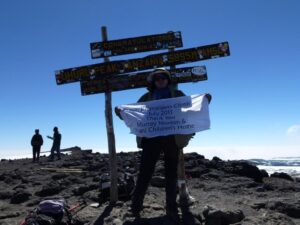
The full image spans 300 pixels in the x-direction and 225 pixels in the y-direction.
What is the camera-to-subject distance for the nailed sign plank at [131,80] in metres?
9.70

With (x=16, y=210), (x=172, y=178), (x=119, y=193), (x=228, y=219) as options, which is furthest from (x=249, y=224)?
(x=16, y=210)

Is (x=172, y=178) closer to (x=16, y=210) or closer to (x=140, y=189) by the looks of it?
(x=140, y=189)

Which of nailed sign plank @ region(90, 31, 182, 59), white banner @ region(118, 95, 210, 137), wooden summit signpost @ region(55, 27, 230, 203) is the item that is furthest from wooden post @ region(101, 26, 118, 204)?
white banner @ region(118, 95, 210, 137)

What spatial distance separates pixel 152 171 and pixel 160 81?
158 cm

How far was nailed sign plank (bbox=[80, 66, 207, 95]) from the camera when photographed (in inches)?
382

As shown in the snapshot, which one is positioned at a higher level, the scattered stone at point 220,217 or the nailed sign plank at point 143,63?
the nailed sign plank at point 143,63

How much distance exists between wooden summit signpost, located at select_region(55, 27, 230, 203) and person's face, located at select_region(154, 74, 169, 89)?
1319 mm

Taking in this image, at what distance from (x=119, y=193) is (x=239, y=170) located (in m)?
8.12

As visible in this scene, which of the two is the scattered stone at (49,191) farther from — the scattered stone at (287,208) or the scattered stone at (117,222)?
the scattered stone at (287,208)

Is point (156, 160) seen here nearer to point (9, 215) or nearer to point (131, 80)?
point (131, 80)

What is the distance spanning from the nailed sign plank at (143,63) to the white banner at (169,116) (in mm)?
1042

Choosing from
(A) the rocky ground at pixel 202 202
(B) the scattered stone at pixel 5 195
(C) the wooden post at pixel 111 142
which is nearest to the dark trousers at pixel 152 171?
(A) the rocky ground at pixel 202 202

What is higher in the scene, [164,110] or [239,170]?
[164,110]

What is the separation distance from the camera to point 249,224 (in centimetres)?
800
